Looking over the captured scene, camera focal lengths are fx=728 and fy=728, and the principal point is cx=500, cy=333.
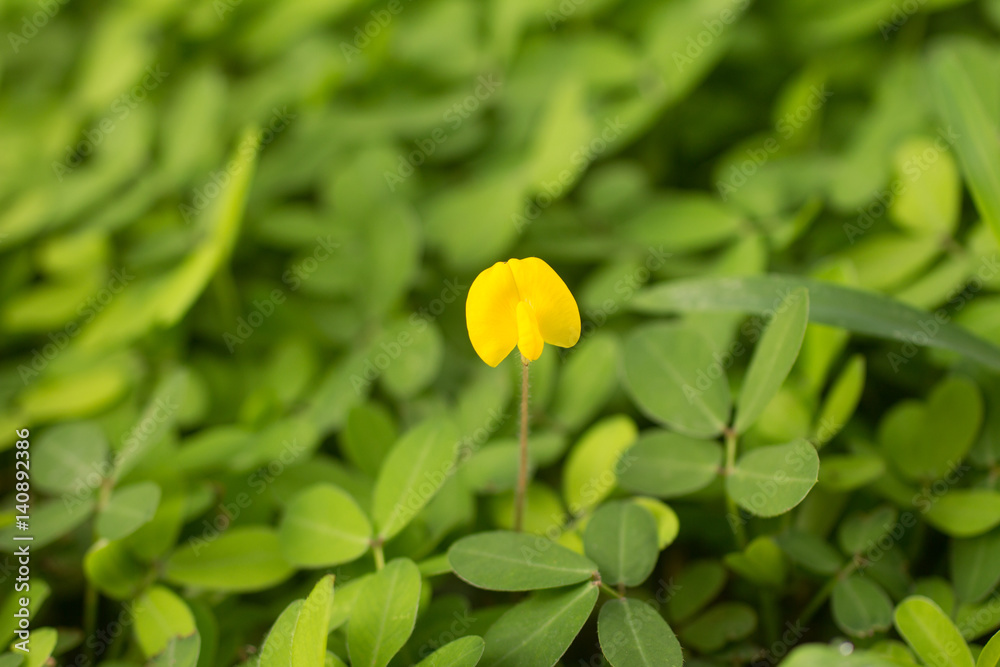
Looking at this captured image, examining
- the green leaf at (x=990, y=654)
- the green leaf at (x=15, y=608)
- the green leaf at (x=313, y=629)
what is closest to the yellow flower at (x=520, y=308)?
the green leaf at (x=313, y=629)

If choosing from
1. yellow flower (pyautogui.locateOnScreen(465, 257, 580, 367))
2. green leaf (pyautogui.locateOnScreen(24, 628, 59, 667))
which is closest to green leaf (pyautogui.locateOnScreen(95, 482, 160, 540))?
green leaf (pyautogui.locateOnScreen(24, 628, 59, 667))

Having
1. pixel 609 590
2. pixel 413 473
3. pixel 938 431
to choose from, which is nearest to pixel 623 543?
pixel 609 590

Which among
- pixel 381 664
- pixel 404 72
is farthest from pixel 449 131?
pixel 381 664

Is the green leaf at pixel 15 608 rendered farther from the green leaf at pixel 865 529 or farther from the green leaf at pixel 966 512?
the green leaf at pixel 966 512

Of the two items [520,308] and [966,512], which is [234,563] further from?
[966,512]

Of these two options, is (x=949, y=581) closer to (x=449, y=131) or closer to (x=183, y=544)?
(x=183, y=544)

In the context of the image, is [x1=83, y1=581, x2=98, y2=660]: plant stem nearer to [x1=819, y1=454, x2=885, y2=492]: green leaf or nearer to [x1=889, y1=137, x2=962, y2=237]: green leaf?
[x1=819, y1=454, x2=885, y2=492]: green leaf
